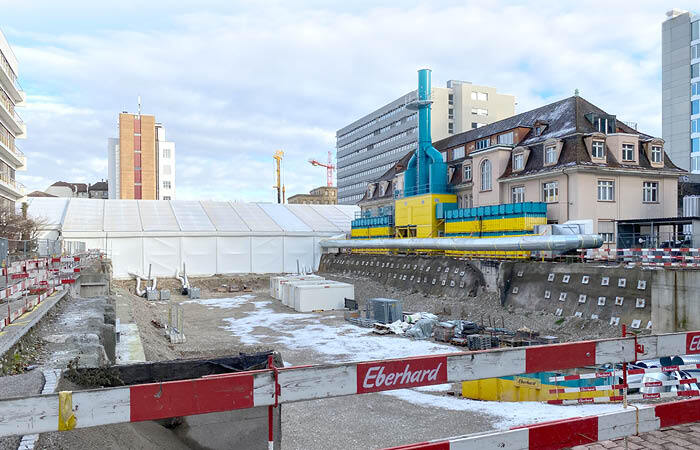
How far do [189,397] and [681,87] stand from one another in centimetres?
7202

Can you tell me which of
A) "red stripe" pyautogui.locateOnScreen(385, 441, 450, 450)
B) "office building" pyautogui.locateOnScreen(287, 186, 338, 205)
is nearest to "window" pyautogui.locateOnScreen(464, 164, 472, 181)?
"red stripe" pyautogui.locateOnScreen(385, 441, 450, 450)

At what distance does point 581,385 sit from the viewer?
458 inches

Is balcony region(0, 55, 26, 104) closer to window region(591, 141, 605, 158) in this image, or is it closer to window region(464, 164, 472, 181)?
window region(464, 164, 472, 181)

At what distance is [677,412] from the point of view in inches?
204

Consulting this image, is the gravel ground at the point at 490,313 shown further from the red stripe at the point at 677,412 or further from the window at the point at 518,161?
the red stripe at the point at 677,412

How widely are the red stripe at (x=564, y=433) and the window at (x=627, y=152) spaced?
1166 inches

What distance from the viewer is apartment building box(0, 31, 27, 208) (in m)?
42.4

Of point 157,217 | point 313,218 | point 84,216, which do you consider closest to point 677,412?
point 157,217

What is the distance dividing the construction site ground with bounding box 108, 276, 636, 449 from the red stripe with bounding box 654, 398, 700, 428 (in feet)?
15.3

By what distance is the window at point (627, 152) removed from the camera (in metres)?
29.7

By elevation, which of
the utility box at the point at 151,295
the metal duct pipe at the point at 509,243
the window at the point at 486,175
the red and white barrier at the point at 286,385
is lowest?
the utility box at the point at 151,295

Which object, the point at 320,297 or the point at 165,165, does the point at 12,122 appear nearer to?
the point at 320,297

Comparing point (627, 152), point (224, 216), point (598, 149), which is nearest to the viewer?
point (598, 149)

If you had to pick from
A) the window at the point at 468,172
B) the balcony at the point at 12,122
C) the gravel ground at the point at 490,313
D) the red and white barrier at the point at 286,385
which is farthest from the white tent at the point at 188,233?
the red and white barrier at the point at 286,385
